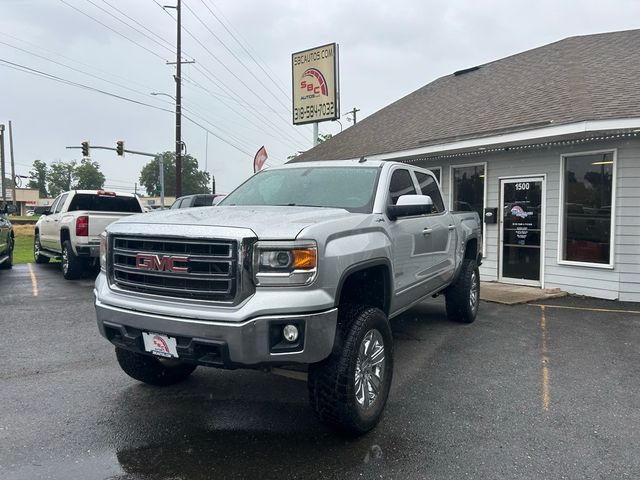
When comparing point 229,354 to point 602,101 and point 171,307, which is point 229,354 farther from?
point 602,101

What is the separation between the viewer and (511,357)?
17.9 ft

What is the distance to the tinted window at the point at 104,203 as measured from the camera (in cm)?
1133

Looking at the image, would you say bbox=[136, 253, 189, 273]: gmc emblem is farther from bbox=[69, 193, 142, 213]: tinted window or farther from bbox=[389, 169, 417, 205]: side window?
bbox=[69, 193, 142, 213]: tinted window

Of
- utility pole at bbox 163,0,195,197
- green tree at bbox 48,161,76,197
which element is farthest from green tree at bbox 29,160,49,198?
utility pole at bbox 163,0,195,197

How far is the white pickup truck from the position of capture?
995 centimetres

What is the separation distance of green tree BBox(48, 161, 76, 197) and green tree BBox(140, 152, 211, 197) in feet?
52.3

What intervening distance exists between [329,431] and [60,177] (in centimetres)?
11487

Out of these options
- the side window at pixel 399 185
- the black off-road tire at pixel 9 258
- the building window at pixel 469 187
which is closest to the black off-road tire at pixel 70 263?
the black off-road tire at pixel 9 258

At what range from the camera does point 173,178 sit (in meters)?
105

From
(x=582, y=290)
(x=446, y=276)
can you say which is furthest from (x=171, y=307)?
(x=582, y=290)

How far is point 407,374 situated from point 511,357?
135 cm

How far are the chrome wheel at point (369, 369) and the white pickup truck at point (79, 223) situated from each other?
7857 millimetres

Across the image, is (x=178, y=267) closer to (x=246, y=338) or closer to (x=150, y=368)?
(x=246, y=338)

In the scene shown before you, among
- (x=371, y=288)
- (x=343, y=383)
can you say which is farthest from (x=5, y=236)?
(x=343, y=383)
